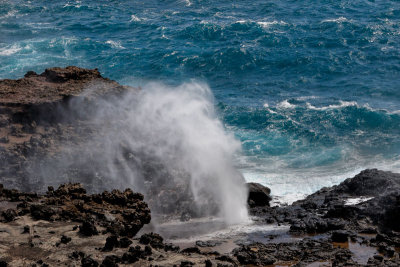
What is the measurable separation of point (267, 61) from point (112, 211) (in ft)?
93.6

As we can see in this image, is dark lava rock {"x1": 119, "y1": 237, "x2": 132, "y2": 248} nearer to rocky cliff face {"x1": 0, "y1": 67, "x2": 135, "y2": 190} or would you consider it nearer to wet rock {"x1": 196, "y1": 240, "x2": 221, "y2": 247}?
wet rock {"x1": 196, "y1": 240, "x2": 221, "y2": 247}

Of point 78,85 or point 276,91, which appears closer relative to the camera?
point 78,85

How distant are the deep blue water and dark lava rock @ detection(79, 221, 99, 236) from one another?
13296mm

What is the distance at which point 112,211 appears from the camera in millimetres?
15312

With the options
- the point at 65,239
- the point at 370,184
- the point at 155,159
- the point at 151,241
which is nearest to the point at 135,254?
the point at 151,241

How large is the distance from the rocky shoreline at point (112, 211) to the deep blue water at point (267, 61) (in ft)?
17.9

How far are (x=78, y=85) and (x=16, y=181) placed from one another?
4912mm

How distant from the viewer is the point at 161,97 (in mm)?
23891

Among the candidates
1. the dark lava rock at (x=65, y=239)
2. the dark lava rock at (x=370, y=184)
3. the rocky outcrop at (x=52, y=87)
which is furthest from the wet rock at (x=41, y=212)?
the dark lava rock at (x=370, y=184)

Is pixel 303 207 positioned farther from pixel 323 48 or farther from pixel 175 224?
pixel 323 48

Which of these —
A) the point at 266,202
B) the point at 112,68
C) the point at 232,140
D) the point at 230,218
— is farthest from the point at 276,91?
the point at 230,218

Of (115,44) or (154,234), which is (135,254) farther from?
(115,44)

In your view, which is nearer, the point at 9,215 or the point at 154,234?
the point at 9,215

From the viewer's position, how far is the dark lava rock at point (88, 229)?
1366 centimetres
